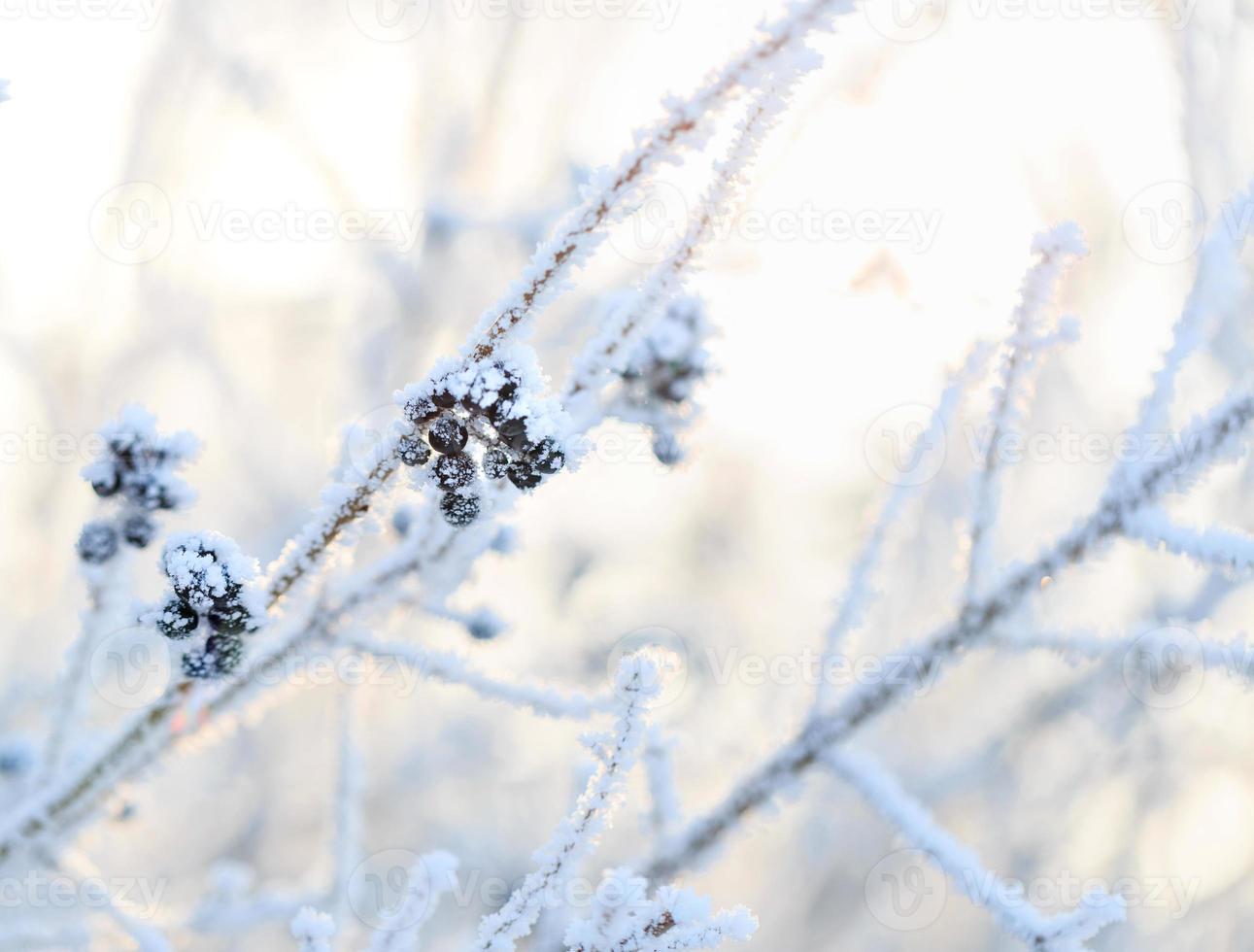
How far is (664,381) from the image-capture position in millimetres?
1942

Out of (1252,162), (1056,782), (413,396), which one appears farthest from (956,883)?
(1056,782)

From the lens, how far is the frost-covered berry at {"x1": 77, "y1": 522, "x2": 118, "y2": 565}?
175 cm

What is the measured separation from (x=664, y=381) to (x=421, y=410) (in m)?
0.69

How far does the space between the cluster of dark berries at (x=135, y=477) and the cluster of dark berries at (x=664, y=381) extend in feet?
2.64

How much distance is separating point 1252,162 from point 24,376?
17.9ft

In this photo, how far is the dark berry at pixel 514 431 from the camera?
4.31 ft

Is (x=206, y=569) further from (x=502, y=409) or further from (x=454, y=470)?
(x=502, y=409)

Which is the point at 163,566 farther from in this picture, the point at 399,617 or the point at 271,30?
the point at 271,30

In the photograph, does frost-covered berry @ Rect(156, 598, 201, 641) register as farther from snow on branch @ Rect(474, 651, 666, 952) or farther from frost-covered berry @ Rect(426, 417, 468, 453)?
snow on branch @ Rect(474, 651, 666, 952)

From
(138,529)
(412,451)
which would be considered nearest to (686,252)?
(412,451)

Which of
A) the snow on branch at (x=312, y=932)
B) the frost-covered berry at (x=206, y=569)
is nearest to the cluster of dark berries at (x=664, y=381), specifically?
the frost-covered berry at (x=206, y=569)

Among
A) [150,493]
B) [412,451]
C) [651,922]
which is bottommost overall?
[651,922]

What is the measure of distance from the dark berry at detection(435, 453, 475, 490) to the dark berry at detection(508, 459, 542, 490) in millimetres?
73

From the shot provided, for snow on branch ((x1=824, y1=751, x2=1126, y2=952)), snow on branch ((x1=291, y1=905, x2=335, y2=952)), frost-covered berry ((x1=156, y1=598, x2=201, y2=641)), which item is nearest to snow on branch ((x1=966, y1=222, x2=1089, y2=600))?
snow on branch ((x1=824, y1=751, x2=1126, y2=952))
